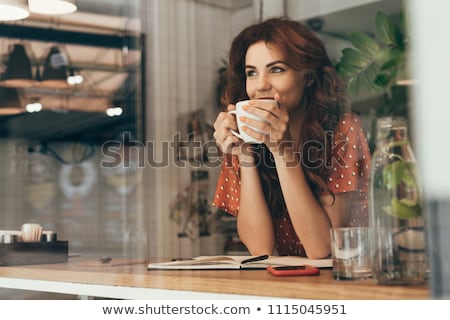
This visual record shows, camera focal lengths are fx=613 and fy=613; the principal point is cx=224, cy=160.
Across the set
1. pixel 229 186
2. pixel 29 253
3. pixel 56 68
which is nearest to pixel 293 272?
pixel 229 186

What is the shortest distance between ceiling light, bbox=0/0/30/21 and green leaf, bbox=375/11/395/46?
964mm

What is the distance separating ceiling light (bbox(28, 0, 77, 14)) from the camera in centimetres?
175

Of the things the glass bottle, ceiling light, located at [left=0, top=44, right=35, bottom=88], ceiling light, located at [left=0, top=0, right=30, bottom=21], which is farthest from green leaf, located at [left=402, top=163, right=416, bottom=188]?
ceiling light, located at [left=0, top=44, right=35, bottom=88]

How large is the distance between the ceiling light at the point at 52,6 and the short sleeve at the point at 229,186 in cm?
68

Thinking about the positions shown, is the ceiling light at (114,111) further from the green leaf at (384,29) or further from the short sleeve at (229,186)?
the green leaf at (384,29)

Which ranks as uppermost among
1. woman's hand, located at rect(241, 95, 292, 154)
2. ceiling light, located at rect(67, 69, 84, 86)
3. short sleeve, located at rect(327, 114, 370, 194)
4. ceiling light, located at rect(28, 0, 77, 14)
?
ceiling light, located at rect(28, 0, 77, 14)

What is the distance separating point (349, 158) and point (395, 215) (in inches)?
23.3

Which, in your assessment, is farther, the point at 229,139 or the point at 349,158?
the point at 229,139

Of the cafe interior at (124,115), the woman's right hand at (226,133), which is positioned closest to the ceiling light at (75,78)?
the cafe interior at (124,115)

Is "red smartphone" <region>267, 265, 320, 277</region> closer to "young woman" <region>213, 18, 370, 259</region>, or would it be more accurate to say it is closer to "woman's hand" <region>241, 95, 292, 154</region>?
"young woman" <region>213, 18, 370, 259</region>

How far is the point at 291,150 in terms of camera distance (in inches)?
56.3

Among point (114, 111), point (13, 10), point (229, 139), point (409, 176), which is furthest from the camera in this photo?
point (114, 111)

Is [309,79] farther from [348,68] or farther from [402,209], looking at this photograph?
[402,209]
